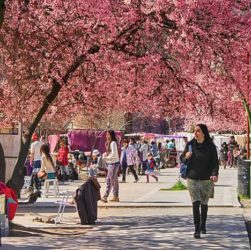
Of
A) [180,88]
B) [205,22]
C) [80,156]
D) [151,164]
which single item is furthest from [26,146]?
[80,156]

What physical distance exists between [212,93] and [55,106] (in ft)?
10.4

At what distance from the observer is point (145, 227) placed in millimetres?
11539

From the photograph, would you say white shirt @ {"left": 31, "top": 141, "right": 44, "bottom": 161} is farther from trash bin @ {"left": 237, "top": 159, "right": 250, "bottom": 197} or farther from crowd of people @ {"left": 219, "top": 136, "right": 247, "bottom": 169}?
crowd of people @ {"left": 219, "top": 136, "right": 247, "bottom": 169}

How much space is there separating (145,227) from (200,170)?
6.05 ft

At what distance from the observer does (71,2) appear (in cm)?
1091

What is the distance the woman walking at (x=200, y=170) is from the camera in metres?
10.2

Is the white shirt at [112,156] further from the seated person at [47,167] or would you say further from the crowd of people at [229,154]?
the crowd of people at [229,154]

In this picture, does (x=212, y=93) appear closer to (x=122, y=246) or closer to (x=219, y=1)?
(x=219, y=1)

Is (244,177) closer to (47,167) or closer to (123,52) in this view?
(47,167)

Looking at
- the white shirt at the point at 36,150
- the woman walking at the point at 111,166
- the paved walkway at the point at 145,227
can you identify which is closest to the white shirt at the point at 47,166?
the paved walkway at the point at 145,227

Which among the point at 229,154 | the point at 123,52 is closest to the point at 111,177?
the point at 123,52

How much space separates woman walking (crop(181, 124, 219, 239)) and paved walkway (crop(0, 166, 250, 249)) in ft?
1.57

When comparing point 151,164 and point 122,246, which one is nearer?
point 122,246

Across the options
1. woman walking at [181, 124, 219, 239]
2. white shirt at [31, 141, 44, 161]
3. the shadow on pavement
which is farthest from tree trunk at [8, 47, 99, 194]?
white shirt at [31, 141, 44, 161]
